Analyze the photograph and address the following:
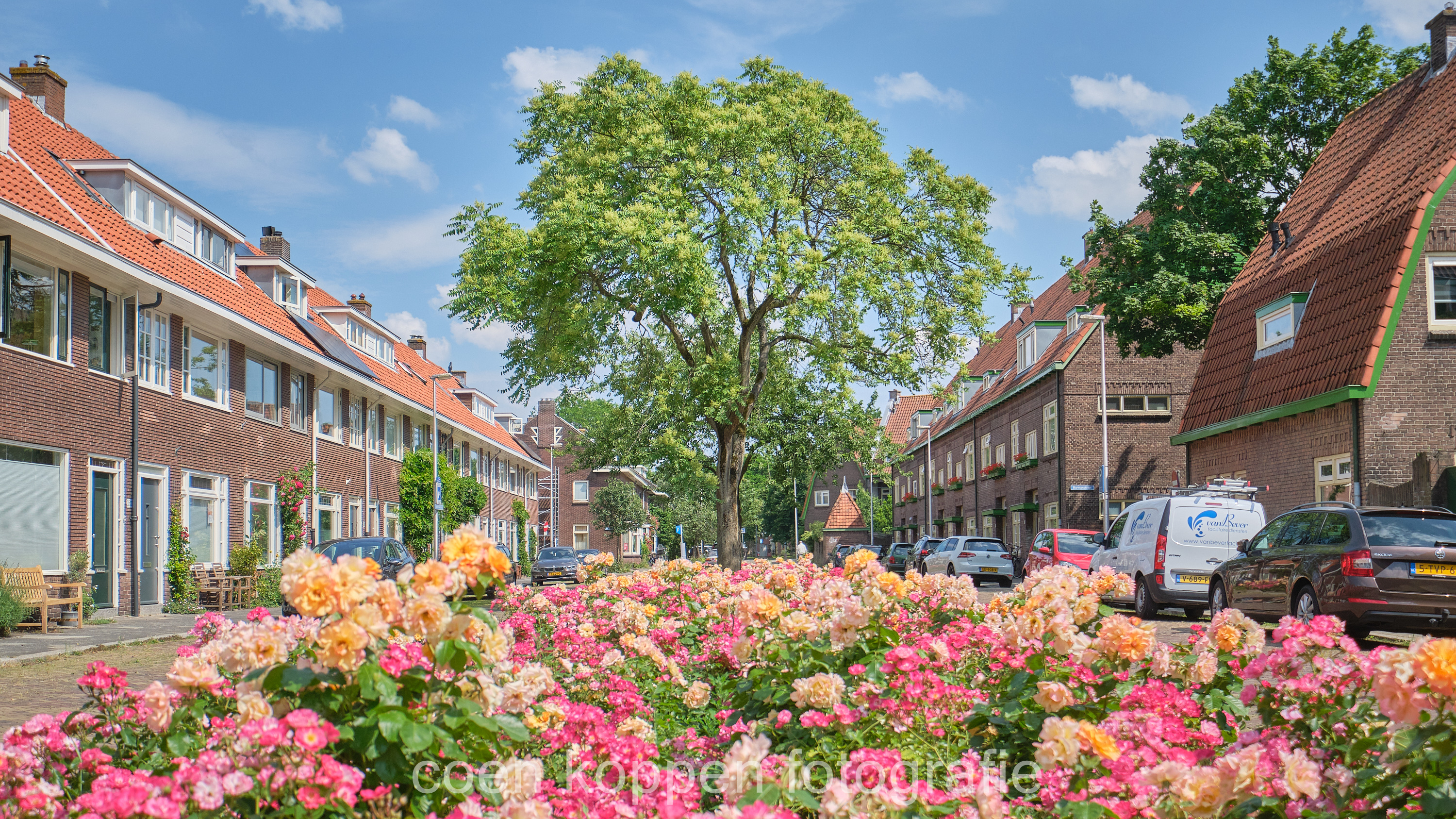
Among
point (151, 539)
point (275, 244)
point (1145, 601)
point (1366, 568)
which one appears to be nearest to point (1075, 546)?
point (1145, 601)

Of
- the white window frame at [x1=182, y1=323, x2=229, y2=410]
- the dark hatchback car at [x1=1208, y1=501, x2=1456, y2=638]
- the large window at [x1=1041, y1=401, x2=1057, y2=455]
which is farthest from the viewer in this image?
the large window at [x1=1041, y1=401, x2=1057, y2=455]

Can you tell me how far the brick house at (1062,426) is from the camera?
1437 inches

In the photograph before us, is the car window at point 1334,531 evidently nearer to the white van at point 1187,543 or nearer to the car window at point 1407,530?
the car window at point 1407,530

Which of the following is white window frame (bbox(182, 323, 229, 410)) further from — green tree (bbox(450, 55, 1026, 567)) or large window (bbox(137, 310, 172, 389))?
green tree (bbox(450, 55, 1026, 567))

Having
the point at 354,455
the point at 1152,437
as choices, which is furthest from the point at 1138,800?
the point at 1152,437

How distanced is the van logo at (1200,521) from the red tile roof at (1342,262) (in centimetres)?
Result: 360

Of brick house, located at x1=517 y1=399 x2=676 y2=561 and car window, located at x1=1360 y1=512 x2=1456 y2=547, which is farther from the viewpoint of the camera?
brick house, located at x1=517 y1=399 x2=676 y2=561

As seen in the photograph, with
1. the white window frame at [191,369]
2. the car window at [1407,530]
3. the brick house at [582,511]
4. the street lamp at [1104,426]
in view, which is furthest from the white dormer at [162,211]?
the brick house at [582,511]

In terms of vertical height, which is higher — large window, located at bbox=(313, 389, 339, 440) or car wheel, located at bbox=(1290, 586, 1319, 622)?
large window, located at bbox=(313, 389, 339, 440)

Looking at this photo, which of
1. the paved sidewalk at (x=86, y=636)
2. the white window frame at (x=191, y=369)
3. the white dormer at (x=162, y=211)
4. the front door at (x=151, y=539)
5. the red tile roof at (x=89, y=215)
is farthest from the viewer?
the white window frame at (x=191, y=369)

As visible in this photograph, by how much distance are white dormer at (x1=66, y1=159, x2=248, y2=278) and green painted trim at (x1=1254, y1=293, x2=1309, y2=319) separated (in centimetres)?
2294

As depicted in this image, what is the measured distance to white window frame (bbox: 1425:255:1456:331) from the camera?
59.5ft

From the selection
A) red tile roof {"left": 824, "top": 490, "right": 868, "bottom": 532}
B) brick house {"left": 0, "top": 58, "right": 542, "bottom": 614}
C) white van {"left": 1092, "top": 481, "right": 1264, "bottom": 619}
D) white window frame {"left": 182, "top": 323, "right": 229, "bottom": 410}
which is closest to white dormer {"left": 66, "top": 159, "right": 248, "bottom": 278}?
brick house {"left": 0, "top": 58, "right": 542, "bottom": 614}

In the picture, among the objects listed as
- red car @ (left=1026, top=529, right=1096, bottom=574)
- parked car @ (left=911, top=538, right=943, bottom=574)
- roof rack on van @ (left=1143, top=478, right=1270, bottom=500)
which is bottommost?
parked car @ (left=911, top=538, right=943, bottom=574)
